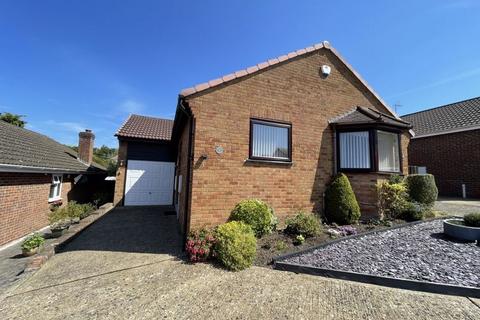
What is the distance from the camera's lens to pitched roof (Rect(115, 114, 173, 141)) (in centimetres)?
1409

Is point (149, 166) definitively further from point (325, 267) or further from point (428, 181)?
point (428, 181)

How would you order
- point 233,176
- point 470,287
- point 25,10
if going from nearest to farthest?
point 470,287 < point 233,176 < point 25,10

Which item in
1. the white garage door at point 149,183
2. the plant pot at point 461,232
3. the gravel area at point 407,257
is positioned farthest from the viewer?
the white garage door at point 149,183

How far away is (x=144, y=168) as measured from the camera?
558 inches

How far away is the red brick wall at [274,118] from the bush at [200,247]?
0.57 m

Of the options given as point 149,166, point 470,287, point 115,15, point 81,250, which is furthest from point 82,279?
point 149,166

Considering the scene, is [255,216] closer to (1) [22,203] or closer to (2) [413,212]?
(2) [413,212]

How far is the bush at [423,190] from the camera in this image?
8203 mm

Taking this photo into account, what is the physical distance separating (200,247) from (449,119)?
800 inches

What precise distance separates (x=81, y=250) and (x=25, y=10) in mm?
7858

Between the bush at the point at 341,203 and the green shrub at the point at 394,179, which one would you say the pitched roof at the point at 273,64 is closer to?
the green shrub at the point at 394,179

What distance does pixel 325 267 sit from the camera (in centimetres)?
478

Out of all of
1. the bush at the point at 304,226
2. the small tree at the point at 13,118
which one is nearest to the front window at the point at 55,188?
the bush at the point at 304,226

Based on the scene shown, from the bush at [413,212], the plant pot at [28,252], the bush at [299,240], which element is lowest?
the plant pot at [28,252]
